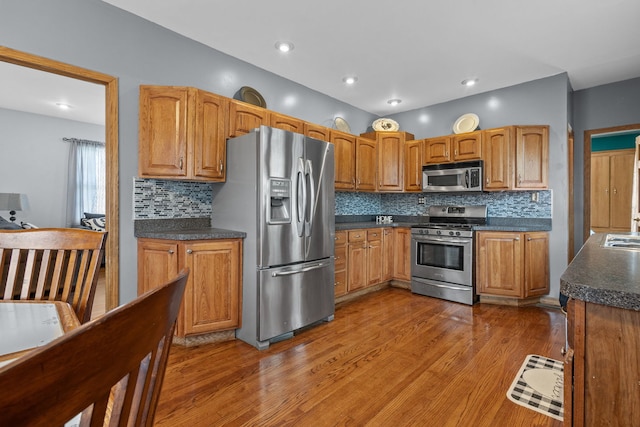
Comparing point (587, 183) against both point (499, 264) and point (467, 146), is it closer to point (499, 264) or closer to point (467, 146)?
point (467, 146)

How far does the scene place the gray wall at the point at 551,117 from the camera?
374 centimetres

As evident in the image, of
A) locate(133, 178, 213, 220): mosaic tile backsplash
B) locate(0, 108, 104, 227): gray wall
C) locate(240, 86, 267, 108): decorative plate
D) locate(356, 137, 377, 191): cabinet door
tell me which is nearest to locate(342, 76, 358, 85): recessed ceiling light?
locate(356, 137, 377, 191): cabinet door

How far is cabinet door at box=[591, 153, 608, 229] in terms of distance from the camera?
18.4 feet

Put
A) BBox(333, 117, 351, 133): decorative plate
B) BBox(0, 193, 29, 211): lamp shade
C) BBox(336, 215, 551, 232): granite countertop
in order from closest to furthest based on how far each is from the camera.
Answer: BBox(336, 215, 551, 232): granite countertop < BBox(333, 117, 351, 133): decorative plate < BBox(0, 193, 29, 211): lamp shade

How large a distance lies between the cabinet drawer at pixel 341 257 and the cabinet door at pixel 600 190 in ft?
16.4

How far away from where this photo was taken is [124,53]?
2.69 meters

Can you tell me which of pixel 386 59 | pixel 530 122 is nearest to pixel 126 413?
pixel 386 59

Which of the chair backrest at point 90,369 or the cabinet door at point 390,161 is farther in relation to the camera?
the cabinet door at point 390,161

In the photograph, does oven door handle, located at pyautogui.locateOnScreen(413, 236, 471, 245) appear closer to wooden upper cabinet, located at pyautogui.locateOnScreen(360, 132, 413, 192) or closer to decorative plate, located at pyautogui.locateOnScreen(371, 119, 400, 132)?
wooden upper cabinet, located at pyautogui.locateOnScreen(360, 132, 413, 192)

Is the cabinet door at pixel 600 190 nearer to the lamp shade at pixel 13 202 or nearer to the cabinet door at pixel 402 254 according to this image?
the cabinet door at pixel 402 254

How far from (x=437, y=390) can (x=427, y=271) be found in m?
2.27

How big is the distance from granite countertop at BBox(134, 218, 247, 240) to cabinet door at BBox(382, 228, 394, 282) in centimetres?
226

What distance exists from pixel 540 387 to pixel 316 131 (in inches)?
122

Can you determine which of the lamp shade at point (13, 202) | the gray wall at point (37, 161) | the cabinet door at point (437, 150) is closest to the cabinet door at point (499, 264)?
the cabinet door at point (437, 150)
